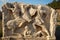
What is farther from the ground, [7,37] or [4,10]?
[4,10]

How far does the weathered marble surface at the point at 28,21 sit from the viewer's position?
9.47 m

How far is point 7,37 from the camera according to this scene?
9.45 meters

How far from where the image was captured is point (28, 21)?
9609 millimetres

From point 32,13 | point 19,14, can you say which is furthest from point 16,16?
point 32,13

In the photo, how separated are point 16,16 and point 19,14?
18cm

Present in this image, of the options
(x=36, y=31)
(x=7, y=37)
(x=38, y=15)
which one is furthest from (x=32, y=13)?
(x=7, y=37)

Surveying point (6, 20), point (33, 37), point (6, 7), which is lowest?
point (33, 37)

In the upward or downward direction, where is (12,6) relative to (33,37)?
upward

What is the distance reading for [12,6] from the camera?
31.6 feet

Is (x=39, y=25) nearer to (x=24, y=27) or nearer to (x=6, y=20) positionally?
(x=24, y=27)

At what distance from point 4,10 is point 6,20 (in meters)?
0.47

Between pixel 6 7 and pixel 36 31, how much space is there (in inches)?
72.7

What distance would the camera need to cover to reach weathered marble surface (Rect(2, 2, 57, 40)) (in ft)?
31.1

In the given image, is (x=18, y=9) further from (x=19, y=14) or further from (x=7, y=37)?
(x=7, y=37)
